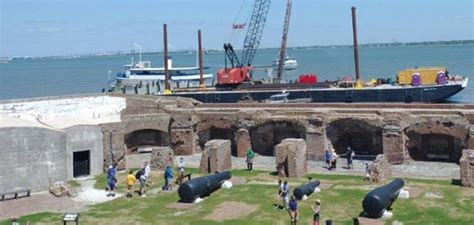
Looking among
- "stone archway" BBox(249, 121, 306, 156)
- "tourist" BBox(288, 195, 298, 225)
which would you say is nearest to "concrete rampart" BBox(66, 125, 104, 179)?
"stone archway" BBox(249, 121, 306, 156)

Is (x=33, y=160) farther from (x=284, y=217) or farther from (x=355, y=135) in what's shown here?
(x=355, y=135)

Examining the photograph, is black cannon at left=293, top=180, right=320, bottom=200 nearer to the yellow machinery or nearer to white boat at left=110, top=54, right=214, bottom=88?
the yellow machinery

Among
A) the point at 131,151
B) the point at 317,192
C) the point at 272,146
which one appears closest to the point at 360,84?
the point at 272,146

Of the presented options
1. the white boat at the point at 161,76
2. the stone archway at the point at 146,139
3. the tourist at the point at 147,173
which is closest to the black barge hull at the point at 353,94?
the stone archway at the point at 146,139

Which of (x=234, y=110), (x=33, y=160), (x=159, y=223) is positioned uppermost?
(x=234, y=110)

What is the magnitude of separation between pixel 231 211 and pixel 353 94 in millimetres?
25668

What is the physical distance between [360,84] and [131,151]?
1948 centimetres

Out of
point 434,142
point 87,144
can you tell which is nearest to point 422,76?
point 434,142

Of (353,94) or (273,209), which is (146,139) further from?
(353,94)

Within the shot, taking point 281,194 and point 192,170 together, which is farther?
point 192,170

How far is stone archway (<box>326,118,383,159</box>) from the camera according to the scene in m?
25.3

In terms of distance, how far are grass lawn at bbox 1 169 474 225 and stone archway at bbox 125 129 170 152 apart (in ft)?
28.4

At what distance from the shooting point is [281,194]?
16.9 metres

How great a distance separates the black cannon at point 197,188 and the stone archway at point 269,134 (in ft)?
27.2
